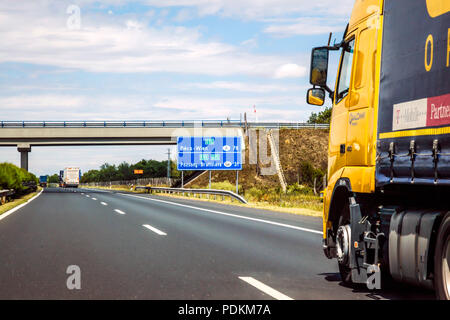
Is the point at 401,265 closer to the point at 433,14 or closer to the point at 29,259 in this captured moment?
the point at 433,14

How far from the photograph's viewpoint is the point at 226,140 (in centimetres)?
3491

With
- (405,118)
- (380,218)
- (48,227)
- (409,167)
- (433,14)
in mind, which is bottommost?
(48,227)

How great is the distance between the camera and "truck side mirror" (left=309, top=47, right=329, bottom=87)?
728cm

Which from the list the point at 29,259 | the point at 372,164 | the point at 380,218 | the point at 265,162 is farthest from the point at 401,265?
the point at 265,162

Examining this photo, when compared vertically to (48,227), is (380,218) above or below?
above

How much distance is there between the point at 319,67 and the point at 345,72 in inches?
13.9

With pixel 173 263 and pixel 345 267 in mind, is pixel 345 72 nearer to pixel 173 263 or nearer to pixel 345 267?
pixel 345 267

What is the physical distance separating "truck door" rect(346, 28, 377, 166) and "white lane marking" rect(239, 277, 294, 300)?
1.69 meters

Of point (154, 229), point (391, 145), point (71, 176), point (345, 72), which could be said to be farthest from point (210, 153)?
point (71, 176)

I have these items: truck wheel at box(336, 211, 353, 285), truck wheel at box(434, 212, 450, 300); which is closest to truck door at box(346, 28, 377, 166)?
truck wheel at box(336, 211, 353, 285)

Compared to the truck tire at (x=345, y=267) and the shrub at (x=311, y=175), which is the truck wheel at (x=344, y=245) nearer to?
the truck tire at (x=345, y=267)

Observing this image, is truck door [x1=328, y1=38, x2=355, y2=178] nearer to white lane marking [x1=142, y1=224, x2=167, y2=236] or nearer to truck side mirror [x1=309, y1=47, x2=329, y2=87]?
truck side mirror [x1=309, y1=47, x2=329, y2=87]

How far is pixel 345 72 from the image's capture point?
722 centimetres

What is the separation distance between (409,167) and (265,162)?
198 feet
